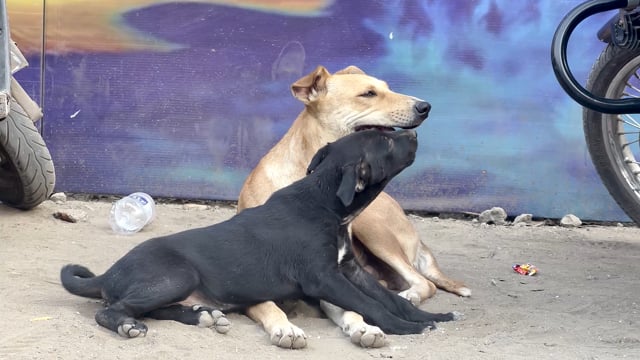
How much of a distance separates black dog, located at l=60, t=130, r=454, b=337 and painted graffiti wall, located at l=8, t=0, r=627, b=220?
2.47 meters

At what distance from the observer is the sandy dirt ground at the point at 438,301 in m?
3.90

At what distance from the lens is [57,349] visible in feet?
12.3

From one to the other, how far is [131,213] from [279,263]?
2.41 meters

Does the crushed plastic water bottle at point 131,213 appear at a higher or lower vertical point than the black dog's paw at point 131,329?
lower

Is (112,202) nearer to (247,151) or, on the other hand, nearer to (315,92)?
(247,151)

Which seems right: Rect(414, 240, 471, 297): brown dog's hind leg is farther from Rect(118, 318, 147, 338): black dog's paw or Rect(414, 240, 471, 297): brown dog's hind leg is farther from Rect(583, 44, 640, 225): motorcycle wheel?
Rect(118, 318, 147, 338): black dog's paw

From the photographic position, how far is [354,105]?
17.0ft

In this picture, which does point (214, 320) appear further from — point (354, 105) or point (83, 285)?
point (354, 105)

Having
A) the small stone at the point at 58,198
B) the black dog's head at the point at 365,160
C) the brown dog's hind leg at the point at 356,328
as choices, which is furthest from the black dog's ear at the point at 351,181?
the small stone at the point at 58,198

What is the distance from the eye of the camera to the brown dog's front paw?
3.99 metres

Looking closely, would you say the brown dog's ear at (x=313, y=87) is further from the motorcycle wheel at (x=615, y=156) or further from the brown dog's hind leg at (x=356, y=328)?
the motorcycle wheel at (x=615, y=156)

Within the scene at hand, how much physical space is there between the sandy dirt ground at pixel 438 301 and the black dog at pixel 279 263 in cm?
11

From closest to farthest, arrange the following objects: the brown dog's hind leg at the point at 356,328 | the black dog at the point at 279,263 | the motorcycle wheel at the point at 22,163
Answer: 1. the brown dog's hind leg at the point at 356,328
2. the black dog at the point at 279,263
3. the motorcycle wheel at the point at 22,163

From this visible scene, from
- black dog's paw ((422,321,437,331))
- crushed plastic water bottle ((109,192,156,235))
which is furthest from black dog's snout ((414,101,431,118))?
crushed plastic water bottle ((109,192,156,235))
